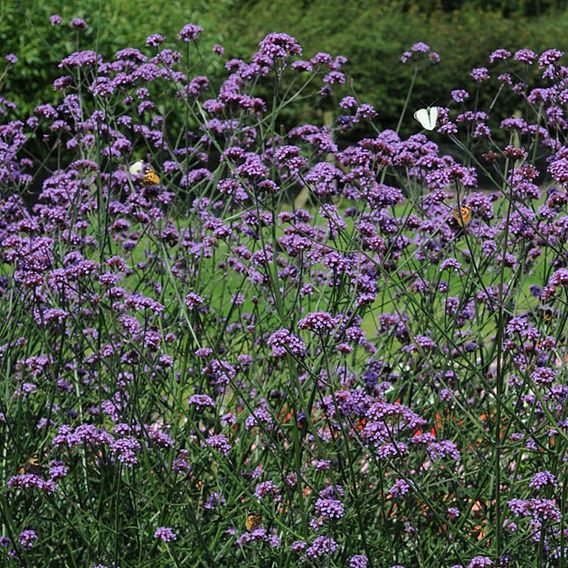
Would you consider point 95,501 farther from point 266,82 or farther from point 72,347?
point 266,82

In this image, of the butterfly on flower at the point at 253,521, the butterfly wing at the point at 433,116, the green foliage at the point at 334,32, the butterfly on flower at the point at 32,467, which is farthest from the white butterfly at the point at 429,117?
the green foliage at the point at 334,32

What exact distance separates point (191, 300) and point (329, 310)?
418 mm

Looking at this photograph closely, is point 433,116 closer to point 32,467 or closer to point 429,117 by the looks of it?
point 429,117

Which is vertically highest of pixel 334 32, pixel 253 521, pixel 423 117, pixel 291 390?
pixel 423 117

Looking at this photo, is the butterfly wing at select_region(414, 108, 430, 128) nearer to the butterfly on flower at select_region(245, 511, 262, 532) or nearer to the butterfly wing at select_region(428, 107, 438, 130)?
the butterfly wing at select_region(428, 107, 438, 130)

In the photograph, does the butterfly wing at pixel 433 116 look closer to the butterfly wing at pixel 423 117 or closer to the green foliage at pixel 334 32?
the butterfly wing at pixel 423 117

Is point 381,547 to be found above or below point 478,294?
below

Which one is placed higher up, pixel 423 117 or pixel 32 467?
pixel 423 117

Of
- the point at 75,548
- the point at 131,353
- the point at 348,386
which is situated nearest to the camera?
the point at 131,353

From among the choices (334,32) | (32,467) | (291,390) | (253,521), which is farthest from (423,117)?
(334,32)

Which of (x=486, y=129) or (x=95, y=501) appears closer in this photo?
(x=95, y=501)

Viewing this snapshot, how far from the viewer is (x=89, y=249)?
4020mm

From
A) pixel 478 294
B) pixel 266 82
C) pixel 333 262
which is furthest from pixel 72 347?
pixel 266 82

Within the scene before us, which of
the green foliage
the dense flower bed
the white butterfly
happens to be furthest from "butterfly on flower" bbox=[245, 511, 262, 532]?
the green foliage
